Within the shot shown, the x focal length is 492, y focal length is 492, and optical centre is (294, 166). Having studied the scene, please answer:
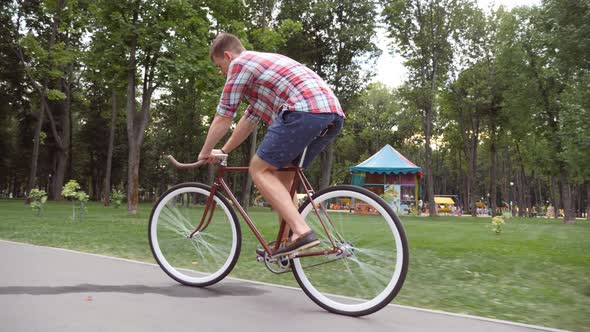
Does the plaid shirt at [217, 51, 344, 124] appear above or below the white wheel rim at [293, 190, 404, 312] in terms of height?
above

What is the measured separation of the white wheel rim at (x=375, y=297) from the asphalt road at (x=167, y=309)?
0.08m

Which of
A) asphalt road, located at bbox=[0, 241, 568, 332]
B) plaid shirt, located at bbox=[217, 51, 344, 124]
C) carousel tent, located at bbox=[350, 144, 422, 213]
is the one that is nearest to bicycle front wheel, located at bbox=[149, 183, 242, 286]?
asphalt road, located at bbox=[0, 241, 568, 332]

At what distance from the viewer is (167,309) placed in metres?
3.15

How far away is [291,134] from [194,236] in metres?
1.51

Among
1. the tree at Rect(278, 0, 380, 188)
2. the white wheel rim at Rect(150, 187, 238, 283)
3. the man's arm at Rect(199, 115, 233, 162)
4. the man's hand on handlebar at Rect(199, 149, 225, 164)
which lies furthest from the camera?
the tree at Rect(278, 0, 380, 188)

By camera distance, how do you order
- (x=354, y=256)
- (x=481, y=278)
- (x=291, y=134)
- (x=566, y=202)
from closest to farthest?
(x=291, y=134), (x=354, y=256), (x=481, y=278), (x=566, y=202)

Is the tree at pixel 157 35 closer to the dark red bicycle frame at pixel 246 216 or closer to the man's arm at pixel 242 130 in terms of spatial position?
the dark red bicycle frame at pixel 246 216

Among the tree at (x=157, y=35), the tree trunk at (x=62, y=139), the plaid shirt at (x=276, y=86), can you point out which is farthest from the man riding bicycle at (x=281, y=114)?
the tree trunk at (x=62, y=139)

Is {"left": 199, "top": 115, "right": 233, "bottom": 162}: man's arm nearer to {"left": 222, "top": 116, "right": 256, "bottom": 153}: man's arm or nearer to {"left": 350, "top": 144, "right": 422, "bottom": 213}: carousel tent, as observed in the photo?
{"left": 222, "top": 116, "right": 256, "bottom": 153}: man's arm

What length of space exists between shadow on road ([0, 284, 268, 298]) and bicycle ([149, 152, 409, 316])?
0.16m

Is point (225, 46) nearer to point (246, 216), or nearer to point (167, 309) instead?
point (246, 216)

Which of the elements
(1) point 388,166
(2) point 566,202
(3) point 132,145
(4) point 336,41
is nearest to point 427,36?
(4) point 336,41

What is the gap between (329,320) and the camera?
10.0ft

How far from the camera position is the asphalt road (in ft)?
9.22
